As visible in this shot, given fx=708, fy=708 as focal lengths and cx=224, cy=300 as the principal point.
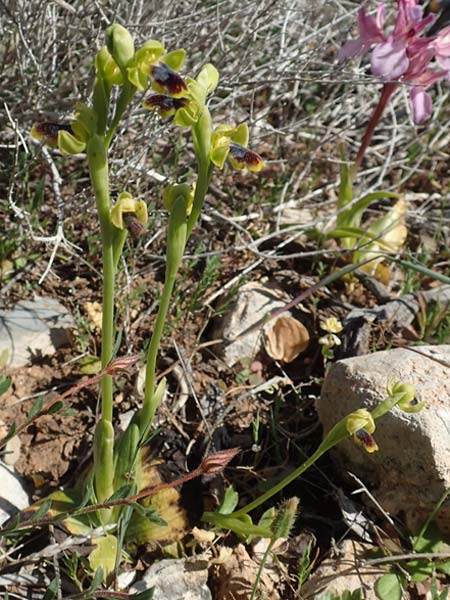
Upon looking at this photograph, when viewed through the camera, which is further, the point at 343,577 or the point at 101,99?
the point at 343,577

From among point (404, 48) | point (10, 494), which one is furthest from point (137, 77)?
point (404, 48)

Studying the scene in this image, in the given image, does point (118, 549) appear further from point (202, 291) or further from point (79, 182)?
point (79, 182)

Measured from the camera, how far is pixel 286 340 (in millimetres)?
2543

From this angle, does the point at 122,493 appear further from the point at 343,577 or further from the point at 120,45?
the point at 120,45

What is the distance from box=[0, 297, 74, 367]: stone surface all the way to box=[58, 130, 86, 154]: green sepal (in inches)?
44.9

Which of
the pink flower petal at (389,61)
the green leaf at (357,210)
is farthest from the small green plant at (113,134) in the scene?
the green leaf at (357,210)

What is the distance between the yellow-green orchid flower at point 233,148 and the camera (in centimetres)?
147

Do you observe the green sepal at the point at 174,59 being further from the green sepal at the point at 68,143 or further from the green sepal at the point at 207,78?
the green sepal at the point at 68,143

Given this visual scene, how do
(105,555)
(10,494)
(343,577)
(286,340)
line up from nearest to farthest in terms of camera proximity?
(105,555) < (343,577) < (10,494) < (286,340)

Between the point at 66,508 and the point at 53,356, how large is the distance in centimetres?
64

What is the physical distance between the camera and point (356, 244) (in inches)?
115

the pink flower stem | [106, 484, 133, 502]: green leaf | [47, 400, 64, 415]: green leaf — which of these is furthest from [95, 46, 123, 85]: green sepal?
the pink flower stem

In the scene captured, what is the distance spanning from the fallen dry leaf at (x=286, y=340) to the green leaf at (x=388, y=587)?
0.85 meters

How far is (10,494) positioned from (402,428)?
1124 millimetres
